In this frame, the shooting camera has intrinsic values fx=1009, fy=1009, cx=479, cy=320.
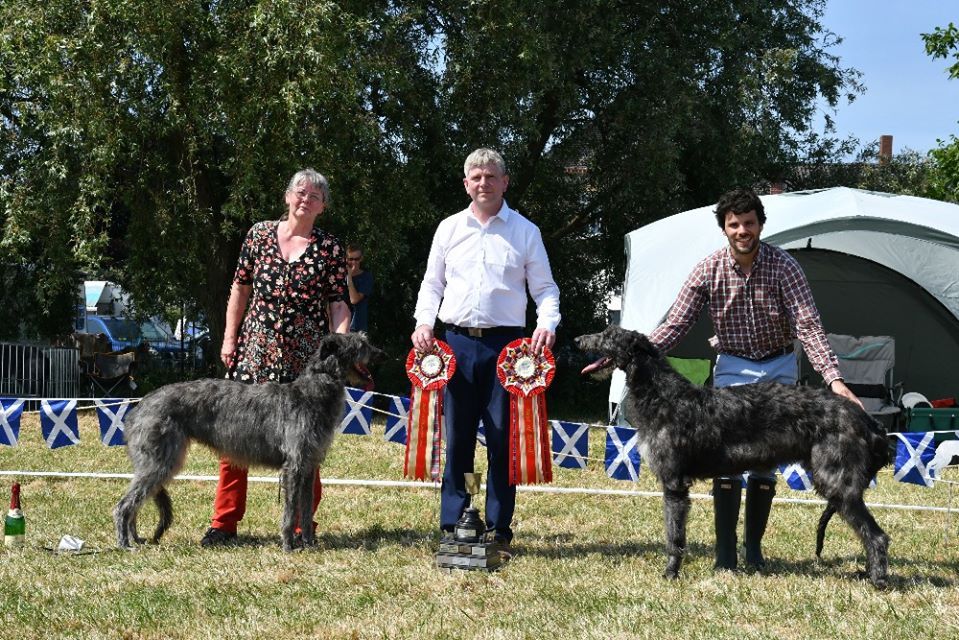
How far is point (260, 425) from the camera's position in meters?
4.99

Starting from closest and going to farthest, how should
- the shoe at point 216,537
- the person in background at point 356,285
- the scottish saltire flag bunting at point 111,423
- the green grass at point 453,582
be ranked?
the green grass at point 453,582, the shoe at point 216,537, the scottish saltire flag bunting at point 111,423, the person in background at point 356,285

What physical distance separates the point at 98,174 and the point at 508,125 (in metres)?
5.02

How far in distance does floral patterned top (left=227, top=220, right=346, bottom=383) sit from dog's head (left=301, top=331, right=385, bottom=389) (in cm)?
23

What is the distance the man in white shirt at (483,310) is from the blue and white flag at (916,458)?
234 centimetres

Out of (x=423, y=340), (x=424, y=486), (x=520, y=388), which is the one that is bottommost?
(x=424, y=486)

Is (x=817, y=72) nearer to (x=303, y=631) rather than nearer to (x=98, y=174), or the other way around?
(x=98, y=174)

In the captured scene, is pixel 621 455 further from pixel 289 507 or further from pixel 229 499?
pixel 229 499

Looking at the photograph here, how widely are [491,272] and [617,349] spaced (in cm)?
74

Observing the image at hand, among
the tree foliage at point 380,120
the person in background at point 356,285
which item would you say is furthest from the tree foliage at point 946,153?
the person in background at point 356,285

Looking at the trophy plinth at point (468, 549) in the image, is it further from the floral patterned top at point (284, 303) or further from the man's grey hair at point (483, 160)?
the man's grey hair at point (483, 160)

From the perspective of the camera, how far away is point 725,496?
465 cm

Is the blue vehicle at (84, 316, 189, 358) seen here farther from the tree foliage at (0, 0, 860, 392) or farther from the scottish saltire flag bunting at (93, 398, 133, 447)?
the scottish saltire flag bunting at (93, 398, 133, 447)

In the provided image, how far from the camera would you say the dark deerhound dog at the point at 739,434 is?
4.25 m

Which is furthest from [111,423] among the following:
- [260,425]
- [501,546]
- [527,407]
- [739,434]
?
[739,434]
